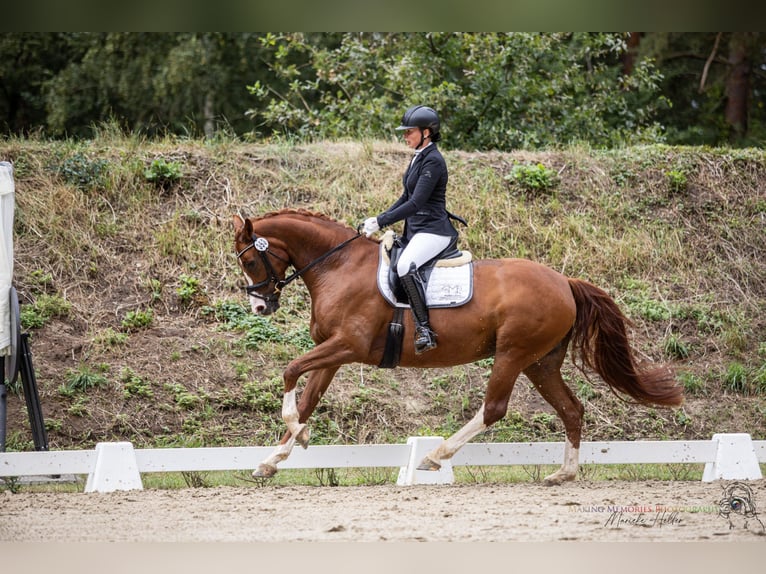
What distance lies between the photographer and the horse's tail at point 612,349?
25.9ft

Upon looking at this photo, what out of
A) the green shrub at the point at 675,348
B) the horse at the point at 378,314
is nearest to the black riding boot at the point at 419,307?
the horse at the point at 378,314

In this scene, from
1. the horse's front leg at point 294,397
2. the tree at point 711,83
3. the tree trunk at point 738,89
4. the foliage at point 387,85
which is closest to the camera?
the horse's front leg at point 294,397

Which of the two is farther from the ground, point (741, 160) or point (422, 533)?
point (741, 160)

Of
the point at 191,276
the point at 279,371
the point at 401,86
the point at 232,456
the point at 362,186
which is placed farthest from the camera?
the point at 401,86

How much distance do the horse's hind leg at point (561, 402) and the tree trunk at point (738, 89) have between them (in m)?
13.7

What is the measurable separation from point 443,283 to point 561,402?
1.47m

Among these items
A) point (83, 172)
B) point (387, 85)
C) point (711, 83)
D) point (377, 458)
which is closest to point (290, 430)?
point (377, 458)

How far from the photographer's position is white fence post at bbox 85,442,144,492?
24.0 feet

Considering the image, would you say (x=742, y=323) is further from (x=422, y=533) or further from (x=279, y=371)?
(x=422, y=533)

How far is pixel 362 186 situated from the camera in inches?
513

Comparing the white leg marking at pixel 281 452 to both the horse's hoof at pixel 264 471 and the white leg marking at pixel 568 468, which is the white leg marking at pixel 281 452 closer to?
the horse's hoof at pixel 264 471

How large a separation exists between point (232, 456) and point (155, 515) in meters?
1.35

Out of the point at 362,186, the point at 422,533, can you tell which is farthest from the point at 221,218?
the point at 422,533
